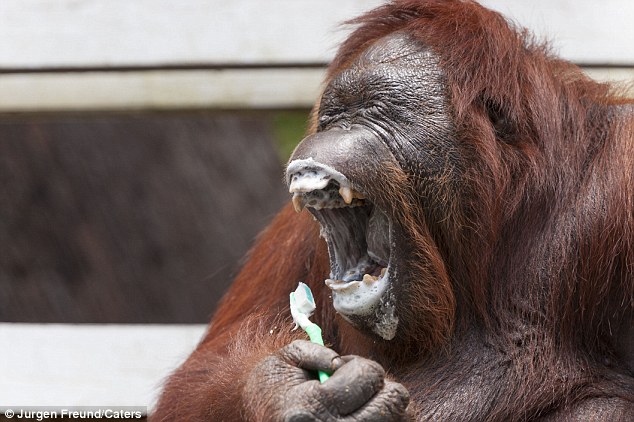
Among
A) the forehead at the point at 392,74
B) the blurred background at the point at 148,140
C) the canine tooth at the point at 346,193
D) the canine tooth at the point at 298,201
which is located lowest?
the blurred background at the point at 148,140

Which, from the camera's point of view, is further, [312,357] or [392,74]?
[392,74]

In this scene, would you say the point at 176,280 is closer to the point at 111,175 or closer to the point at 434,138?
the point at 111,175

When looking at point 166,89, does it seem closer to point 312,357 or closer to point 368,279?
point 368,279

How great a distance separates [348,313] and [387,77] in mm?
710

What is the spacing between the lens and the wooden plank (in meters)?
4.87

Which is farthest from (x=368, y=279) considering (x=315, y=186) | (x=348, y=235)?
(x=315, y=186)

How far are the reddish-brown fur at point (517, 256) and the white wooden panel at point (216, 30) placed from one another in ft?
5.39

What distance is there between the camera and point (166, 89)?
4887 millimetres

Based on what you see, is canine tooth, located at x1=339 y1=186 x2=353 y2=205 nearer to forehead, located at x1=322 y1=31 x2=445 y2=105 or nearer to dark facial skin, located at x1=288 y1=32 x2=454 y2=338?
dark facial skin, located at x1=288 y1=32 x2=454 y2=338

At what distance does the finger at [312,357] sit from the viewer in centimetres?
260

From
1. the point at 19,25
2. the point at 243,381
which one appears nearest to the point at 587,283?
the point at 243,381

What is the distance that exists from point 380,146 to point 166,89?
2.17 meters

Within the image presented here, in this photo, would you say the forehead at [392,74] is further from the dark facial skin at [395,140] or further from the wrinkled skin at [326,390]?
the wrinkled skin at [326,390]

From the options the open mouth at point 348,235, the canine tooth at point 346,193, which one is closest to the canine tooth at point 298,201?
the open mouth at point 348,235
